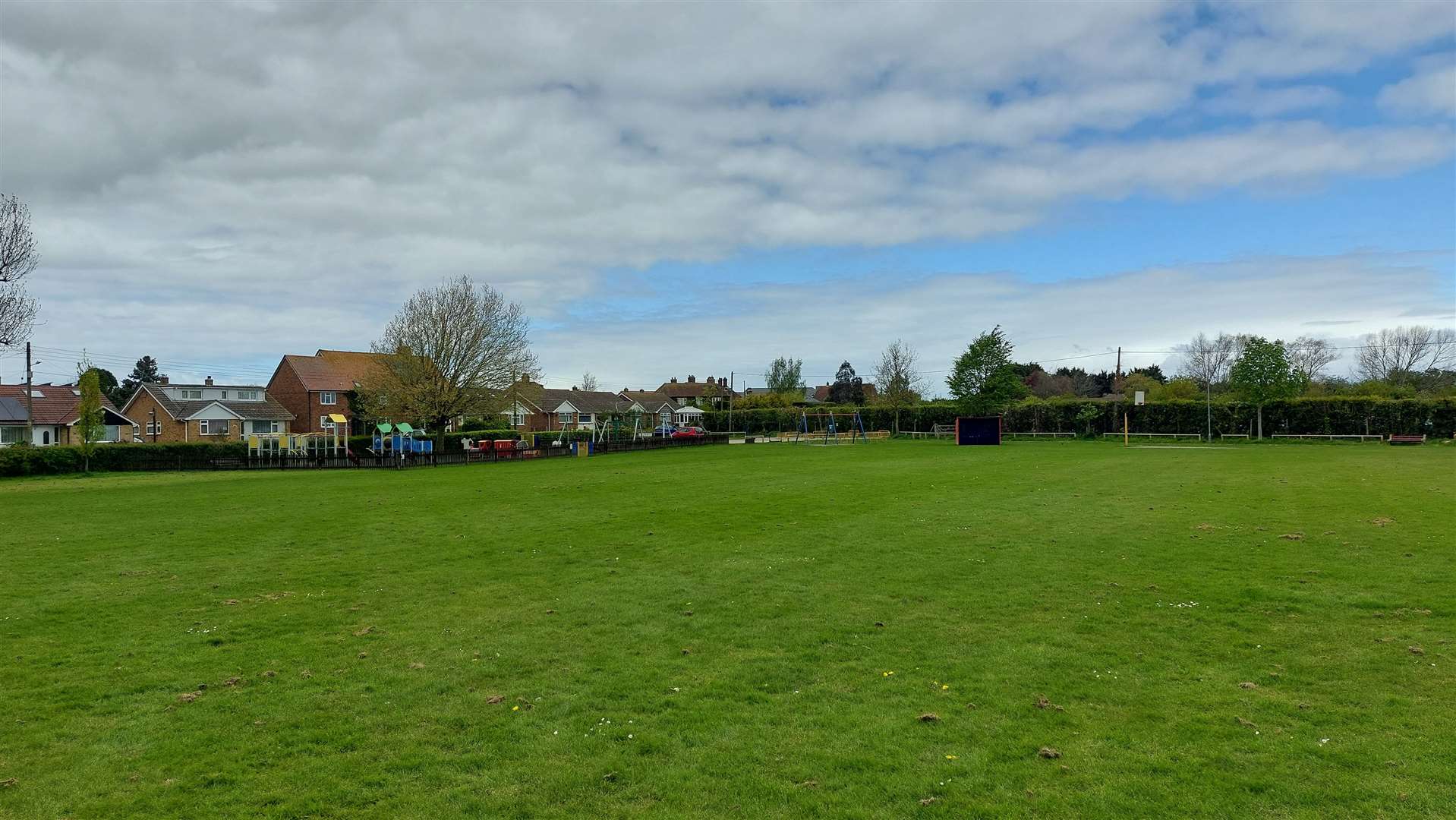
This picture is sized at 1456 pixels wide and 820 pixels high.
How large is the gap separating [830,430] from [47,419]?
74575 millimetres

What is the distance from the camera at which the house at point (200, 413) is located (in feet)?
246

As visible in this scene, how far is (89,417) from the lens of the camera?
1593 inches

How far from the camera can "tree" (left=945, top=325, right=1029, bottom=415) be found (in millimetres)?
62906

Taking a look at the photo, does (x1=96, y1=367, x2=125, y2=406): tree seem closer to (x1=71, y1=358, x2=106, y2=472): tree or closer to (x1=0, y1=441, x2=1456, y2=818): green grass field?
(x1=71, y1=358, x2=106, y2=472): tree

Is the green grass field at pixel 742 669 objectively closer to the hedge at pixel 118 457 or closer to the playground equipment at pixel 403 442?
the hedge at pixel 118 457

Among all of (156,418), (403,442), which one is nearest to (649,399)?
(156,418)

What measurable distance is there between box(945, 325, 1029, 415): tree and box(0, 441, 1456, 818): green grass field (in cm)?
4598

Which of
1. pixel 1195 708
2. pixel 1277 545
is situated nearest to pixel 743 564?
pixel 1195 708

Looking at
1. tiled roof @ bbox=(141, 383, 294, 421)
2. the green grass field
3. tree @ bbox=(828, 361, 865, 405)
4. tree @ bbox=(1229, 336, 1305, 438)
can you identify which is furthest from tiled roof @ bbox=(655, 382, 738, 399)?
the green grass field

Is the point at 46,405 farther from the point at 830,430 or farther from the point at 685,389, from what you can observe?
the point at 685,389

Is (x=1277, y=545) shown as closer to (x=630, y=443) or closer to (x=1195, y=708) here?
(x=1195, y=708)

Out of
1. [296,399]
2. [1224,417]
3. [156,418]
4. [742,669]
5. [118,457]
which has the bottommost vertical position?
[742,669]

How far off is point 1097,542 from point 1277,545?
9.70 ft

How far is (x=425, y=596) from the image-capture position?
36.4ft
